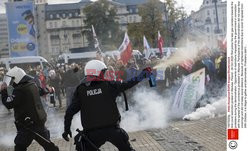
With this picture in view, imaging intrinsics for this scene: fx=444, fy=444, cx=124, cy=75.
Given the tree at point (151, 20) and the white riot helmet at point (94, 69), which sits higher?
the tree at point (151, 20)

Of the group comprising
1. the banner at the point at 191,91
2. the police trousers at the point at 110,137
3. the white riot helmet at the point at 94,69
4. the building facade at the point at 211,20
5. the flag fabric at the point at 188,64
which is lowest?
the banner at the point at 191,91

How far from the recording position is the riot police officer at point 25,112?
5.91m

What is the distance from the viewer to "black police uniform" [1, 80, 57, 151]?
5906 millimetres

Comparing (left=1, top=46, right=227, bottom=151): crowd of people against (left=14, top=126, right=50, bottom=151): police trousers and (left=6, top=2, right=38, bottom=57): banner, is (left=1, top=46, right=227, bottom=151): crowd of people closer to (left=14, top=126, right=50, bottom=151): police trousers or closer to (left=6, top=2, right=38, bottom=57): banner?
(left=14, top=126, right=50, bottom=151): police trousers

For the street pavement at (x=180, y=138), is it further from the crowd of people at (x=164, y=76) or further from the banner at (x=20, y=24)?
the banner at (x=20, y=24)

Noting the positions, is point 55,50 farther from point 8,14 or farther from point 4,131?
point 4,131

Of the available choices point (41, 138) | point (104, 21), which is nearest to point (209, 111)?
point (41, 138)

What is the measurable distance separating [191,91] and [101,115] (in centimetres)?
622

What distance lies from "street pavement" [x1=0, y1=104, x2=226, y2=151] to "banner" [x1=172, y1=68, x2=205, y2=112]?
29.7 inches

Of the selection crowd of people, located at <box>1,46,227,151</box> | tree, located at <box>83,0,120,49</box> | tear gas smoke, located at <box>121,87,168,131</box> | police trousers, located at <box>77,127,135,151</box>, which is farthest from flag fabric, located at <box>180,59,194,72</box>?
tree, located at <box>83,0,120,49</box>

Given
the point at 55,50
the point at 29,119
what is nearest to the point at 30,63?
the point at 29,119

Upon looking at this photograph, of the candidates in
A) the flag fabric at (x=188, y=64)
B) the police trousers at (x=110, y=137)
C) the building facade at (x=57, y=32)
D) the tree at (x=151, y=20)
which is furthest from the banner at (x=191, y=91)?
the building facade at (x=57, y=32)

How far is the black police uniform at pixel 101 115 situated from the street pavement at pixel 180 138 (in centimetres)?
264

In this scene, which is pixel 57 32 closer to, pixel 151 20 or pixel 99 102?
pixel 151 20
